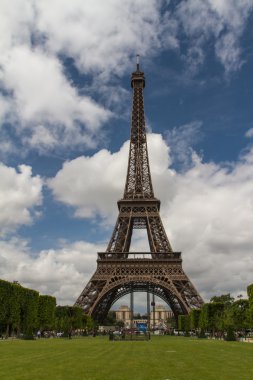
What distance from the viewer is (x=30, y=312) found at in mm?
59281

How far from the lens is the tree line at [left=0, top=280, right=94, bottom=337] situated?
173 feet

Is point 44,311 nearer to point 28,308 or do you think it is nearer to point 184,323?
point 28,308

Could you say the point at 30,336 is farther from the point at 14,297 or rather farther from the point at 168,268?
the point at 168,268

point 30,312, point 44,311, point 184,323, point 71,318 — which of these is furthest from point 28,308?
point 184,323

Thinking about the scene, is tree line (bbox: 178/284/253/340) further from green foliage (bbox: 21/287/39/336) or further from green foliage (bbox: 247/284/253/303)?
green foliage (bbox: 21/287/39/336)

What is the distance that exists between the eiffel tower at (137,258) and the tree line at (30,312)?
2.81 m

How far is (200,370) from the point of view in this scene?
58.5 feet

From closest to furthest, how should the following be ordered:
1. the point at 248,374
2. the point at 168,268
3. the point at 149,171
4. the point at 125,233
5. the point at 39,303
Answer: the point at 248,374 < the point at 39,303 < the point at 168,268 < the point at 125,233 < the point at 149,171

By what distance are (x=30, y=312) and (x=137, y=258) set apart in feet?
81.8

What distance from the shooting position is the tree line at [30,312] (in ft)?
173

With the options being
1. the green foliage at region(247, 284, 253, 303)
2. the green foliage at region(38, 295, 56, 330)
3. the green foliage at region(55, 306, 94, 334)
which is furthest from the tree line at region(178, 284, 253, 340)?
the green foliage at region(38, 295, 56, 330)

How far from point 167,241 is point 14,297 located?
3487 cm

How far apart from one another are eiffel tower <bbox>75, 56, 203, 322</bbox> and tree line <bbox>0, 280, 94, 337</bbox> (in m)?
2.81

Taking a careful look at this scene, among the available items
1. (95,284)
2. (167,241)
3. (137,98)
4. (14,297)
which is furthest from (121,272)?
(137,98)
